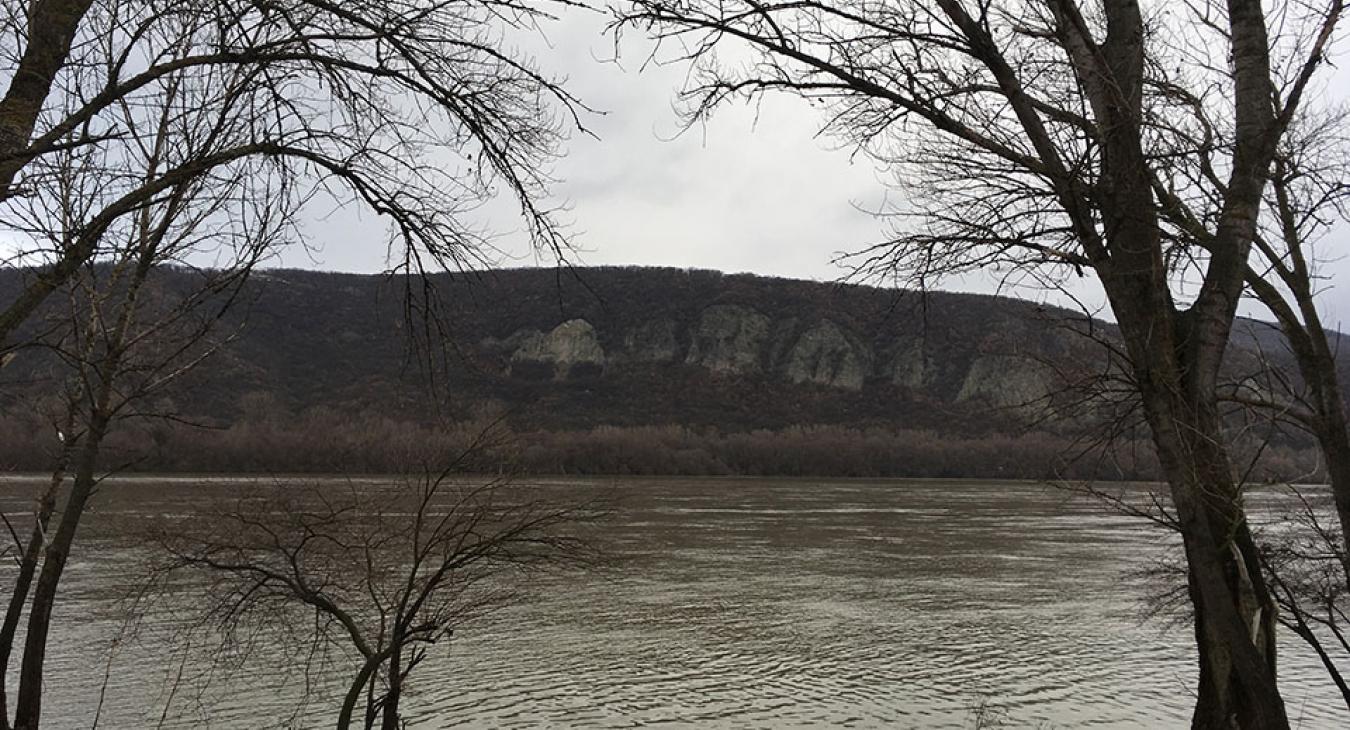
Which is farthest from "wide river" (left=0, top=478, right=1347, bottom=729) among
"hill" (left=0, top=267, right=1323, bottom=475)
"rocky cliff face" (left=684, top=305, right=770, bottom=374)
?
"rocky cliff face" (left=684, top=305, right=770, bottom=374)

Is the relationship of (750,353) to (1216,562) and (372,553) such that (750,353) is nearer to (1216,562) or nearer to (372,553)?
(372,553)

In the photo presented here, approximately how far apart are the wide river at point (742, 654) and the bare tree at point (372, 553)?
1.10m

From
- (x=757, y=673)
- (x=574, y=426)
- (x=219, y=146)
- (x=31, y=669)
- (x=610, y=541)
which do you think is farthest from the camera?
(x=574, y=426)

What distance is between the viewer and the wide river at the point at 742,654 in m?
12.9

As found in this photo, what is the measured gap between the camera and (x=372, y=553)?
321 inches

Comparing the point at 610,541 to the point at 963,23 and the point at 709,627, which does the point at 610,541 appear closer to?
the point at 709,627

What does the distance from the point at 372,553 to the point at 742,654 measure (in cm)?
959

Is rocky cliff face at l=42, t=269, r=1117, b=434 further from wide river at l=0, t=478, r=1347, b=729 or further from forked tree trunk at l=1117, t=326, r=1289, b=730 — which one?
forked tree trunk at l=1117, t=326, r=1289, b=730

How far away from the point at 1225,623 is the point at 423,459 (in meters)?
6.04

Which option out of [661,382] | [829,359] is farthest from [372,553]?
[829,359]

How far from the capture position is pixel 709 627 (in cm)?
1834

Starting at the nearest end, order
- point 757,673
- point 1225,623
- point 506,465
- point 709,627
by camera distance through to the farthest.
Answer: point 1225,623 < point 506,465 < point 757,673 < point 709,627

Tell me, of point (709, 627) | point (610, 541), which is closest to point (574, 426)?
point (610, 541)

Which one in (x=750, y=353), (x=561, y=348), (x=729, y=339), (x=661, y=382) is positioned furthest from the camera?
(x=729, y=339)
